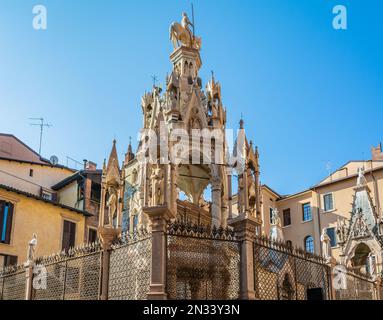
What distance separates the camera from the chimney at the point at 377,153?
51263 millimetres

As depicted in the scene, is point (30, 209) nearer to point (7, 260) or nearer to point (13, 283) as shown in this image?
point (7, 260)

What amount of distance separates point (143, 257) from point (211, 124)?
25.2ft

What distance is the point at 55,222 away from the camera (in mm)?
34656

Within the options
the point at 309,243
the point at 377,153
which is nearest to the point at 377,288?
the point at 309,243

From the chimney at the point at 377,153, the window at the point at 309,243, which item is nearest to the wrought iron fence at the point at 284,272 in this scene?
the window at the point at 309,243

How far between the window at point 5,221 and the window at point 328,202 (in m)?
30.9

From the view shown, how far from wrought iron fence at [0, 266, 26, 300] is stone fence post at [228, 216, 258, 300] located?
8743mm

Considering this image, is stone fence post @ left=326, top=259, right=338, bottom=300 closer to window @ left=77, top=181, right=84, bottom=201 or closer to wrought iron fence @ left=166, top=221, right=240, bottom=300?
wrought iron fence @ left=166, top=221, right=240, bottom=300

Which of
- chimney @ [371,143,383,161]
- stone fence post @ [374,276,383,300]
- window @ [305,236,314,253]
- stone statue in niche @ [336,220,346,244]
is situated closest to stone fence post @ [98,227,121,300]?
stone fence post @ [374,276,383,300]

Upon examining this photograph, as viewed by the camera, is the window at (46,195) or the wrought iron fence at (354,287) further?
the window at (46,195)

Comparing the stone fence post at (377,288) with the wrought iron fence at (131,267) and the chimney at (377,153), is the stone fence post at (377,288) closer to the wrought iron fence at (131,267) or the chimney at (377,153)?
the wrought iron fence at (131,267)
